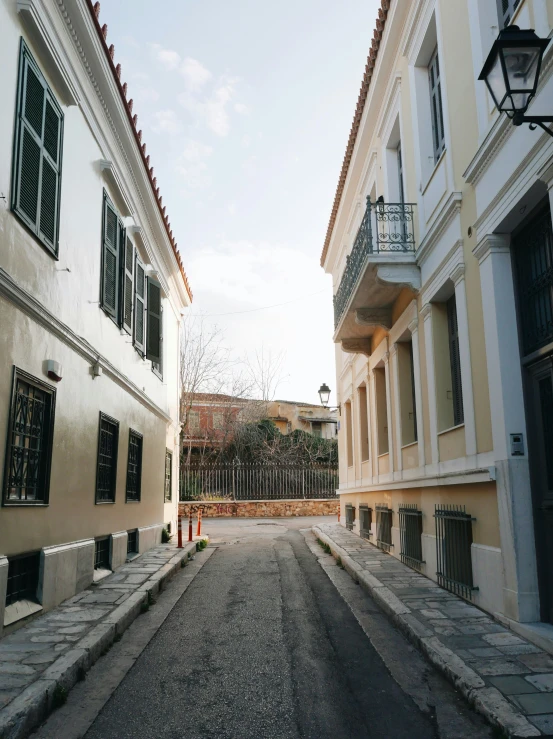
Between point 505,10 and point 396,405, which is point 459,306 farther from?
point 396,405

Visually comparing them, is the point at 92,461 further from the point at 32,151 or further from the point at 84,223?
the point at 32,151

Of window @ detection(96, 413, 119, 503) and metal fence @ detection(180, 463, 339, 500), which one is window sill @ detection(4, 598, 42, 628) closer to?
window @ detection(96, 413, 119, 503)

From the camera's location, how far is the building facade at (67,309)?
678cm

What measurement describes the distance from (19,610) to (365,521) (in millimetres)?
9952

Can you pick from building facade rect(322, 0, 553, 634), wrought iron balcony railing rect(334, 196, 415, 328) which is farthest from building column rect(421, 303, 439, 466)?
wrought iron balcony railing rect(334, 196, 415, 328)

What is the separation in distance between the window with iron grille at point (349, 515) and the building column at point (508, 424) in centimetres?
1117

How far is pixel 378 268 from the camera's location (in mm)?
10586

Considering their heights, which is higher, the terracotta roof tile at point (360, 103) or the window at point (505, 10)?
the terracotta roof tile at point (360, 103)

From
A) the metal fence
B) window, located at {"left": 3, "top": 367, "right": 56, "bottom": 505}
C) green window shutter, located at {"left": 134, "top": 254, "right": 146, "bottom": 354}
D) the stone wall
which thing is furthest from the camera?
the metal fence

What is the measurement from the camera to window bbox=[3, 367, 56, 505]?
6.73m

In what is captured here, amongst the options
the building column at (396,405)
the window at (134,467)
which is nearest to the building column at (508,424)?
the building column at (396,405)

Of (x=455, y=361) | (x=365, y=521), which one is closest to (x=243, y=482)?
(x=365, y=521)

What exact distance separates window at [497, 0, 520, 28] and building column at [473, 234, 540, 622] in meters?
2.35

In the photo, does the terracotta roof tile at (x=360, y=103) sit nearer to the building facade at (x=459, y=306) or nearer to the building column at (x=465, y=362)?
the building facade at (x=459, y=306)
